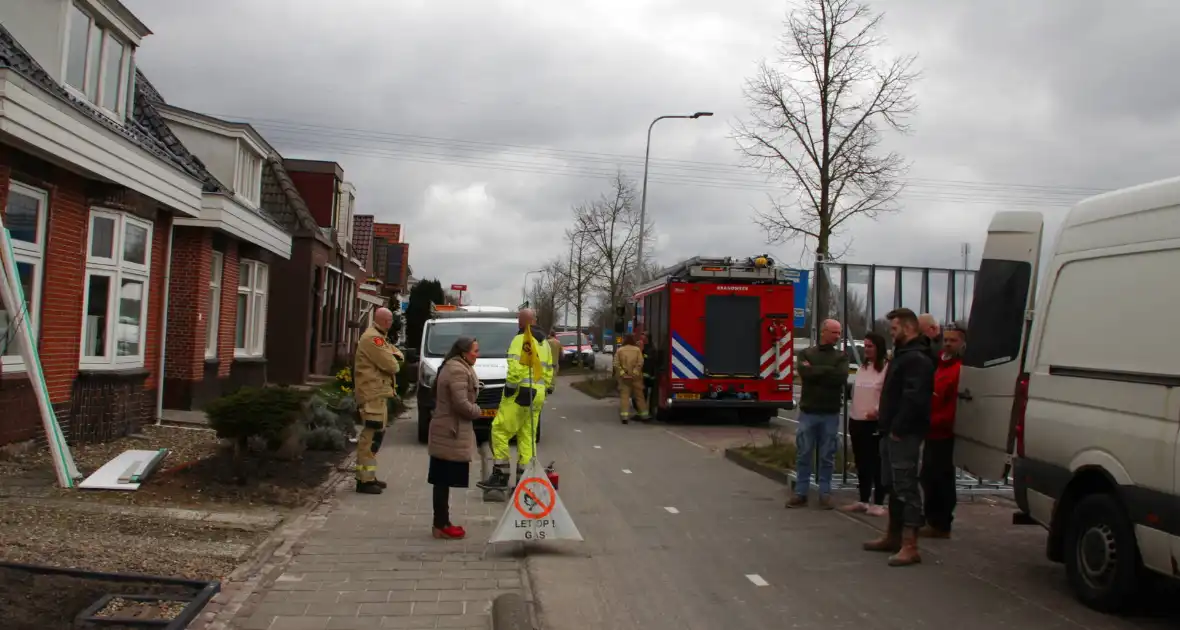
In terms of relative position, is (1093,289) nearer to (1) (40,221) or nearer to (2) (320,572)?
(2) (320,572)

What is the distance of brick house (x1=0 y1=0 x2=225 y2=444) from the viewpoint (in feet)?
32.1

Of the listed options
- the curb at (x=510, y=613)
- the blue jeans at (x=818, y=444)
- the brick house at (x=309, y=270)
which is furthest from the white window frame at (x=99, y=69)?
the brick house at (x=309, y=270)

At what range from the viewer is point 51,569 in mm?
5633

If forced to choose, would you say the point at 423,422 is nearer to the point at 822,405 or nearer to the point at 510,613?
the point at 822,405

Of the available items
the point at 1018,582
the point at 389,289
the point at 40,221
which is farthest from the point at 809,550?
the point at 389,289

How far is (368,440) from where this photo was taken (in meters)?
9.63

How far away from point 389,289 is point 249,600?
4245 centimetres

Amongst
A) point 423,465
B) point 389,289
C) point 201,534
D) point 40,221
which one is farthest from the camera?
point 389,289

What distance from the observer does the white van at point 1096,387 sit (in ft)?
17.3

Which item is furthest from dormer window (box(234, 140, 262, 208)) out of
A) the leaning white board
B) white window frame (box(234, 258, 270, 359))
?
the leaning white board

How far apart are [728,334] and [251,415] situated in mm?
10222

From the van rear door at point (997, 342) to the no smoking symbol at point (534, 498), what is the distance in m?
3.23

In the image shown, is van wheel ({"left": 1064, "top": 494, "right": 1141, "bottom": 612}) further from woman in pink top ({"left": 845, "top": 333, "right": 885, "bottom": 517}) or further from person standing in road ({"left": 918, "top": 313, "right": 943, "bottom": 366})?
woman in pink top ({"left": 845, "top": 333, "right": 885, "bottom": 517})

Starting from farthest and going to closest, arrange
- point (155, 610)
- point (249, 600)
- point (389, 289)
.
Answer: point (389, 289), point (249, 600), point (155, 610)
